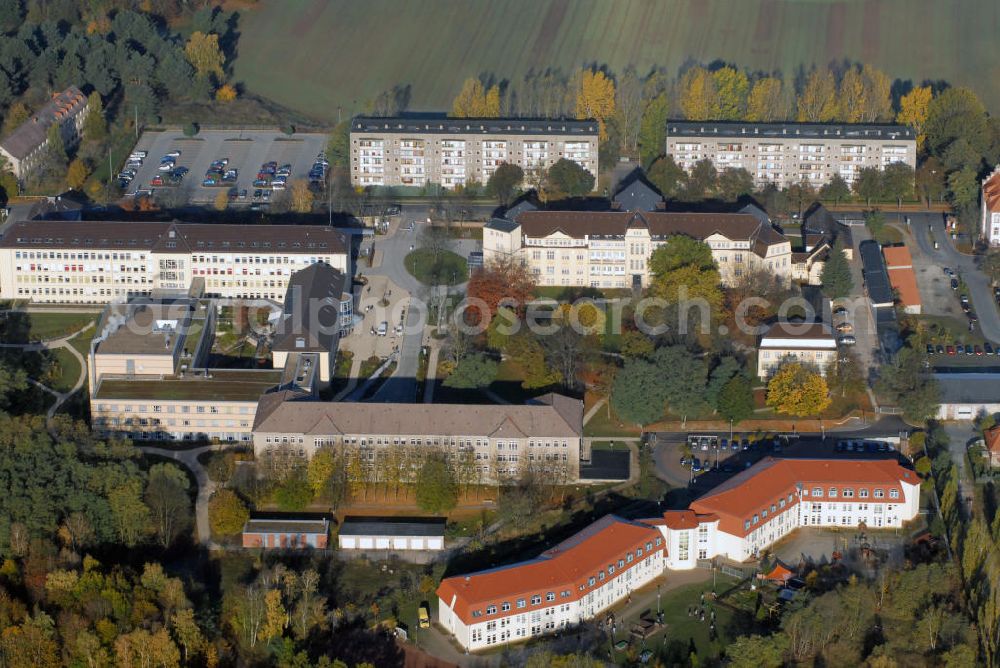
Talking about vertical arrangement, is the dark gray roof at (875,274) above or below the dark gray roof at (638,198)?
below

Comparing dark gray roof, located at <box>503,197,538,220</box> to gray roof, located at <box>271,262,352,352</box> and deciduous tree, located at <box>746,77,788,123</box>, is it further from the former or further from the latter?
deciduous tree, located at <box>746,77,788,123</box>

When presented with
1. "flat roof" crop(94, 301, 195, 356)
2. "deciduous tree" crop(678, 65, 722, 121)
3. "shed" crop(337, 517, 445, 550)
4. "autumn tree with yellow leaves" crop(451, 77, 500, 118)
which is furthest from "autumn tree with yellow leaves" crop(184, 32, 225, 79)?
"shed" crop(337, 517, 445, 550)

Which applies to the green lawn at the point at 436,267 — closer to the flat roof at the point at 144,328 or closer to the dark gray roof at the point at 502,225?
the dark gray roof at the point at 502,225

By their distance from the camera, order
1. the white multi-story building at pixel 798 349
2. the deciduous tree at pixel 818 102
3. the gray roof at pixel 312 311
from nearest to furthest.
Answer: the gray roof at pixel 312 311 → the white multi-story building at pixel 798 349 → the deciduous tree at pixel 818 102

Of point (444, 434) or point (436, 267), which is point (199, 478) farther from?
point (436, 267)

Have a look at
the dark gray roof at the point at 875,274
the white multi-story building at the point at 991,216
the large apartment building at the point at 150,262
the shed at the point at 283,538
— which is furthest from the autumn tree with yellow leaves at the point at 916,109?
the shed at the point at 283,538

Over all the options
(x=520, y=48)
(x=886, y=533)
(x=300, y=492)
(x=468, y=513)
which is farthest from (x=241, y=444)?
(x=520, y=48)
